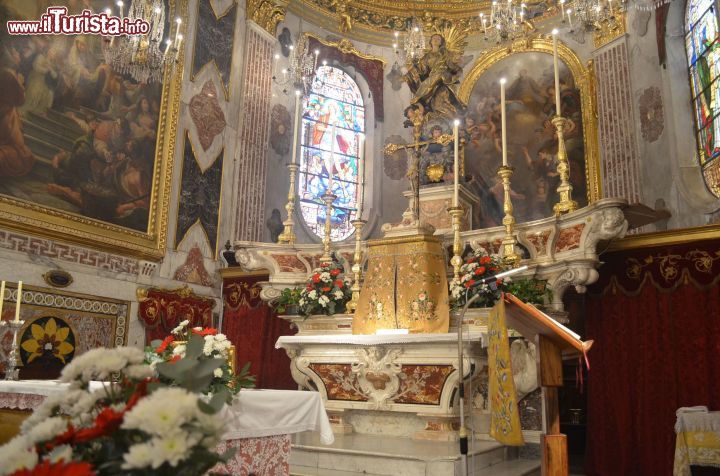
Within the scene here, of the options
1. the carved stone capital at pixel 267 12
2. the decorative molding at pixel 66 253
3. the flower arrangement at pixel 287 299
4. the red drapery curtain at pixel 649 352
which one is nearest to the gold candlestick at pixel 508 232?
the red drapery curtain at pixel 649 352

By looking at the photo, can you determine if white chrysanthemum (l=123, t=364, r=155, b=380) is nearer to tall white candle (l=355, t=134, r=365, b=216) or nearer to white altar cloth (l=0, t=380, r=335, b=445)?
white altar cloth (l=0, t=380, r=335, b=445)

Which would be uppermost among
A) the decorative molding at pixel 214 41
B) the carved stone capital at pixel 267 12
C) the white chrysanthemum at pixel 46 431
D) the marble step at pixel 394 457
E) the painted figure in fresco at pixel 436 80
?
the carved stone capital at pixel 267 12

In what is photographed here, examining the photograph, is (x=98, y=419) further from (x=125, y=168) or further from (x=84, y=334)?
(x=125, y=168)

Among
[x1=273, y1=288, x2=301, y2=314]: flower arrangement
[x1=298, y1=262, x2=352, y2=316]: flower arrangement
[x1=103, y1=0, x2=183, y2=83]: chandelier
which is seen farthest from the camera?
[x1=273, y1=288, x2=301, y2=314]: flower arrangement

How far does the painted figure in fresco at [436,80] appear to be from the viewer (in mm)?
9359

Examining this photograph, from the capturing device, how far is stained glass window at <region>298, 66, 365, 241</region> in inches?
490

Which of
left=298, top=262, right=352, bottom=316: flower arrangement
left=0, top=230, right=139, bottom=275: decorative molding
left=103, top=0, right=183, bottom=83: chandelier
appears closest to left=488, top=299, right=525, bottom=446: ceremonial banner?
left=298, top=262, right=352, bottom=316: flower arrangement

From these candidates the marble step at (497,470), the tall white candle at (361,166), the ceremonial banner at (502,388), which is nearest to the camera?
the ceremonial banner at (502,388)

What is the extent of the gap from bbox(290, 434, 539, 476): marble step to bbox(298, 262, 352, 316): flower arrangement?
69.4 inches

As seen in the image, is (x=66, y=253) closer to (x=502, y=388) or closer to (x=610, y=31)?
(x=502, y=388)

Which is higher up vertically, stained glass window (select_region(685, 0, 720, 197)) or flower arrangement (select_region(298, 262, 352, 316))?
stained glass window (select_region(685, 0, 720, 197))

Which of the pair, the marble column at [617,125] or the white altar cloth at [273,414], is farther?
the marble column at [617,125]

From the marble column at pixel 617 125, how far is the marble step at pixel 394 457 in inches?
243

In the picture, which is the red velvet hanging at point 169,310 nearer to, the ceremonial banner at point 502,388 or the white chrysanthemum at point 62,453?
the ceremonial banner at point 502,388
